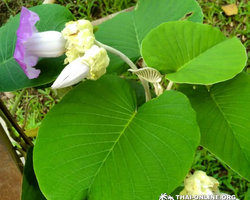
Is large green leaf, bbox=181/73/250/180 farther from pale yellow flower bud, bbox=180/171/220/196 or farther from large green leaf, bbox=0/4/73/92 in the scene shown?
large green leaf, bbox=0/4/73/92

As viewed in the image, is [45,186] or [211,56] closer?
[45,186]

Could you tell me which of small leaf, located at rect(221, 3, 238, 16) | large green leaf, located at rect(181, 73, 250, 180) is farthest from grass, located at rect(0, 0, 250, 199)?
large green leaf, located at rect(181, 73, 250, 180)

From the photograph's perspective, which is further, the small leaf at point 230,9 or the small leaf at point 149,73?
the small leaf at point 230,9

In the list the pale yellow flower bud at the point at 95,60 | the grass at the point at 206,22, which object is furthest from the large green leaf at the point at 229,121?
the grass at the point at 206,22

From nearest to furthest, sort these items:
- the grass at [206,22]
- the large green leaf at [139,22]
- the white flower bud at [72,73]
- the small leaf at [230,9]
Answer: the white flower bud at [72,73] → the large green leaf at [139,22] → the grass at [206,22] → the small leaf at [230,9]

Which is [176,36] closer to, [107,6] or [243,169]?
[243,169]

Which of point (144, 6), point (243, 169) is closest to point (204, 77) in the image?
point (243, 169)

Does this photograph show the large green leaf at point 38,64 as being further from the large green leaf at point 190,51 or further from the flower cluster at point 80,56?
the large green leaf at point 190,51
